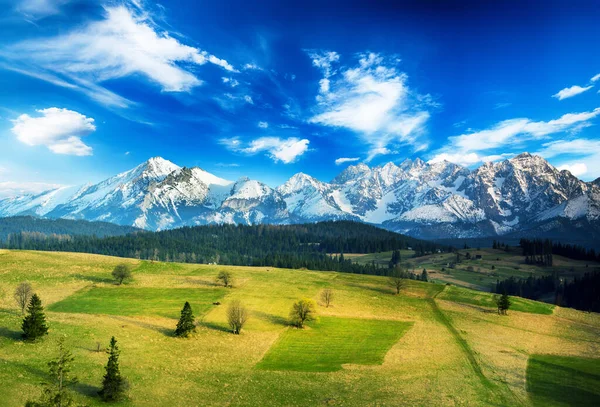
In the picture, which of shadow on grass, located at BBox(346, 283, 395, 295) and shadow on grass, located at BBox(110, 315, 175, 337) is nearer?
shadow on grass, located at BBox(110, 315, 175, 337)

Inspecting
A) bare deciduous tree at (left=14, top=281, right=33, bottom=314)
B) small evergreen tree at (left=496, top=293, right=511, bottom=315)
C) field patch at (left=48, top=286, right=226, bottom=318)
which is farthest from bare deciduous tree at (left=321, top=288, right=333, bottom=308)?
bare deciduous tree at (left=14, top=281, right=33, bottom=314)

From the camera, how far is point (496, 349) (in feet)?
250

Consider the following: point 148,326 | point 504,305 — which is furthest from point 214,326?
point 504,305

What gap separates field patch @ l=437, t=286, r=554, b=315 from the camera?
115125 mm

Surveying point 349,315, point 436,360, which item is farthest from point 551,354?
point 349,315

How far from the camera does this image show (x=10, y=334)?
60188 millimetres

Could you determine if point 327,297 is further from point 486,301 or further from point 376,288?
point 486,301

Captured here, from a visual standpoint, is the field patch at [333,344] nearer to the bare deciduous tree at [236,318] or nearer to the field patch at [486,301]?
the bare deciduous tree at [236,318]

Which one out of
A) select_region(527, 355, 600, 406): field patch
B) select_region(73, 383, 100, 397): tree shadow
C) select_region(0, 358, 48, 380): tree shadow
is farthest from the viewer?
select_region(527, 355, 600, 406): field patch

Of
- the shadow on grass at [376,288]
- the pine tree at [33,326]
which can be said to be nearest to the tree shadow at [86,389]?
the pine tree at [33,326]

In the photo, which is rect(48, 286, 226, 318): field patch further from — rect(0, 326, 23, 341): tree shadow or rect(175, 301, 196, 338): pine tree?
rect(0, 326, 23, 341): tree shadow

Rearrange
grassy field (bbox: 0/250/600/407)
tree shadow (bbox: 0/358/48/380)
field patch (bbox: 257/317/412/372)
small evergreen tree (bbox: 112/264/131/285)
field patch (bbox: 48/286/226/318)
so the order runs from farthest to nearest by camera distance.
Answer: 1. small evergreen tree (bbox: 112/264/131/285)
2. field patch (bbox: 48/286/226/318)
3. field patch (bbox: 257/317/412/372)
4. grassy field (bbox: 0/250/600/407)
5. tree shadow (bbox: 0/358/48/380)

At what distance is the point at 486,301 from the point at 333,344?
69.9 m

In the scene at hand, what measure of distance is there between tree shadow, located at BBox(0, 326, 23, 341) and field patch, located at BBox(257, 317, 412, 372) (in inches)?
1502
